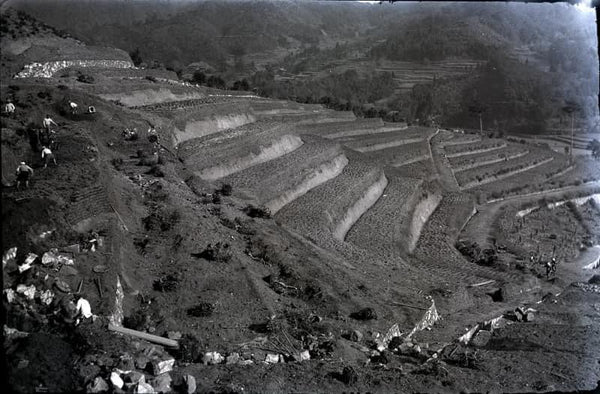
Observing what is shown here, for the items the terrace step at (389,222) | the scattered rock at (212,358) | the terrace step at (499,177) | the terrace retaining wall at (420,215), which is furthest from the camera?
the terrace step at (499,177)

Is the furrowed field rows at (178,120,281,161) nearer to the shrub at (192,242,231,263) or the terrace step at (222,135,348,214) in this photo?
the terrace step at (222,135,348,214)

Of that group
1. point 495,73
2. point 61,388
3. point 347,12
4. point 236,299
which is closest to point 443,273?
point 236,299

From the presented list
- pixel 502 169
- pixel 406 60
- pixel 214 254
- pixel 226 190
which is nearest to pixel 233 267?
pixel 214 254

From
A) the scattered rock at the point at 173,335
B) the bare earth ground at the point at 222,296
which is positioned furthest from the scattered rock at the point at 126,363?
the scattered rock at the point at 173,335

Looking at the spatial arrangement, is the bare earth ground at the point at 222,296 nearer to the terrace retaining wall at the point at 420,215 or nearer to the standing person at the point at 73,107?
the standing person at the point at 73,107

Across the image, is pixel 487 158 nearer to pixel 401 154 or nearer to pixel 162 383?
pixel 401 154

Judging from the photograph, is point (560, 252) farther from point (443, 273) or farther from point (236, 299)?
point (236, 299)
